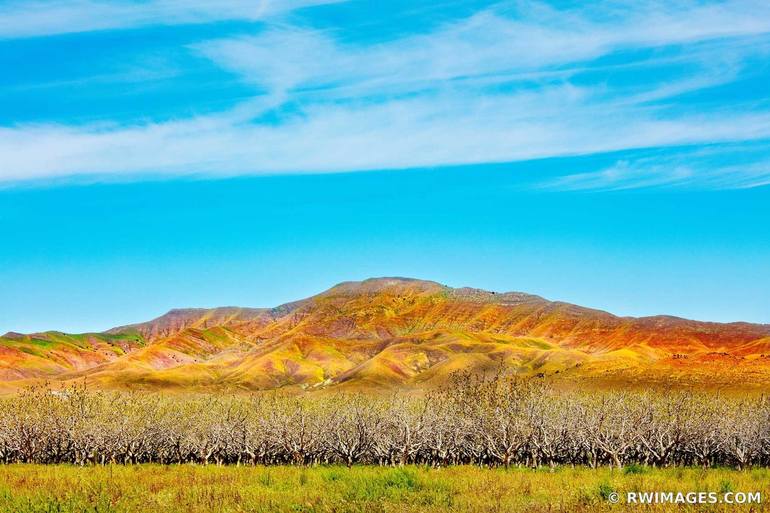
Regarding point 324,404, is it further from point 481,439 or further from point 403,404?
point 481,439

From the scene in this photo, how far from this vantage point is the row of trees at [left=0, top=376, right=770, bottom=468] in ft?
187

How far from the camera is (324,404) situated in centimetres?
6838

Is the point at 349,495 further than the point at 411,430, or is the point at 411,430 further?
the point at 411,430

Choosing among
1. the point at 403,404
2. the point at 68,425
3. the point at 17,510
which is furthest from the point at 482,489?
the point at 68,425

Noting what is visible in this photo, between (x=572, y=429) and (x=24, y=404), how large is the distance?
50643mm

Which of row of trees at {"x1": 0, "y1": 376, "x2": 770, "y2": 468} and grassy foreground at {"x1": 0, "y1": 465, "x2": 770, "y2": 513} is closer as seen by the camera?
grassy foreground at {"x1": 0, "y1": 465, "x2": 770, "y2": 513}

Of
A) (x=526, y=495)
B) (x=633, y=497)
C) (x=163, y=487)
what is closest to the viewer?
(x=633, y=497)

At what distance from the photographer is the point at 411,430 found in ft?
197

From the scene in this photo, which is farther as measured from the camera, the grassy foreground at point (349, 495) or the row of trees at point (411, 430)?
the row of trees at point (411, 430)

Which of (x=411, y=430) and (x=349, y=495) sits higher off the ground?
(x=349, y=495)

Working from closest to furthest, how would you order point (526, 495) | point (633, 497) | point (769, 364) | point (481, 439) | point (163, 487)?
point (633, 497) → point (526, 495) → point (163, 487) → point (481, 439) → point (769, 364)

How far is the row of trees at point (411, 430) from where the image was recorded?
187 ft

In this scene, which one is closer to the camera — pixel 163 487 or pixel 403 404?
pixel 163 487

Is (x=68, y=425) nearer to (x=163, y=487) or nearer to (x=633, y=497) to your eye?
(x=163, y=487)
